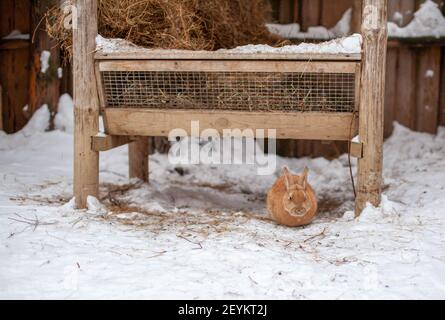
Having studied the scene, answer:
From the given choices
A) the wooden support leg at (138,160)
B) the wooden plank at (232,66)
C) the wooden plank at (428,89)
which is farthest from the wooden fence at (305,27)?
the wooden plank at (232,66)

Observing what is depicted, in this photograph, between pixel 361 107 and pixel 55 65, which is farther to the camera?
pixel 55 65

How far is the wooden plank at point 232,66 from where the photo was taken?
176 inches

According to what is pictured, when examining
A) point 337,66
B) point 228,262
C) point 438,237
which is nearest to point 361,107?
point 337,66

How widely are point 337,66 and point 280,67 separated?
1.35ft

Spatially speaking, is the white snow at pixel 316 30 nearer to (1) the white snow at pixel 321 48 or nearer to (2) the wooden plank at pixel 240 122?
(1) the white snow at pixel 321 48

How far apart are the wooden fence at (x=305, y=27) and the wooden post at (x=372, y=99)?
9.05 ft

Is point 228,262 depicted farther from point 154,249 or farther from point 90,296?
point 90,296

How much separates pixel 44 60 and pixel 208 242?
14.2 ft

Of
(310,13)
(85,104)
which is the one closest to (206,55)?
(85,104)

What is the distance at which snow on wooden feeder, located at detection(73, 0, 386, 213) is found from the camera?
448cm

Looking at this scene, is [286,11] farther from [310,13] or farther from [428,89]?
[428,89]

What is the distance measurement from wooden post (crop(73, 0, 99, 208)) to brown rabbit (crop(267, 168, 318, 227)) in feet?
4.75

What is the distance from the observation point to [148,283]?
124 inches

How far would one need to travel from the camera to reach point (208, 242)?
12.9ft
